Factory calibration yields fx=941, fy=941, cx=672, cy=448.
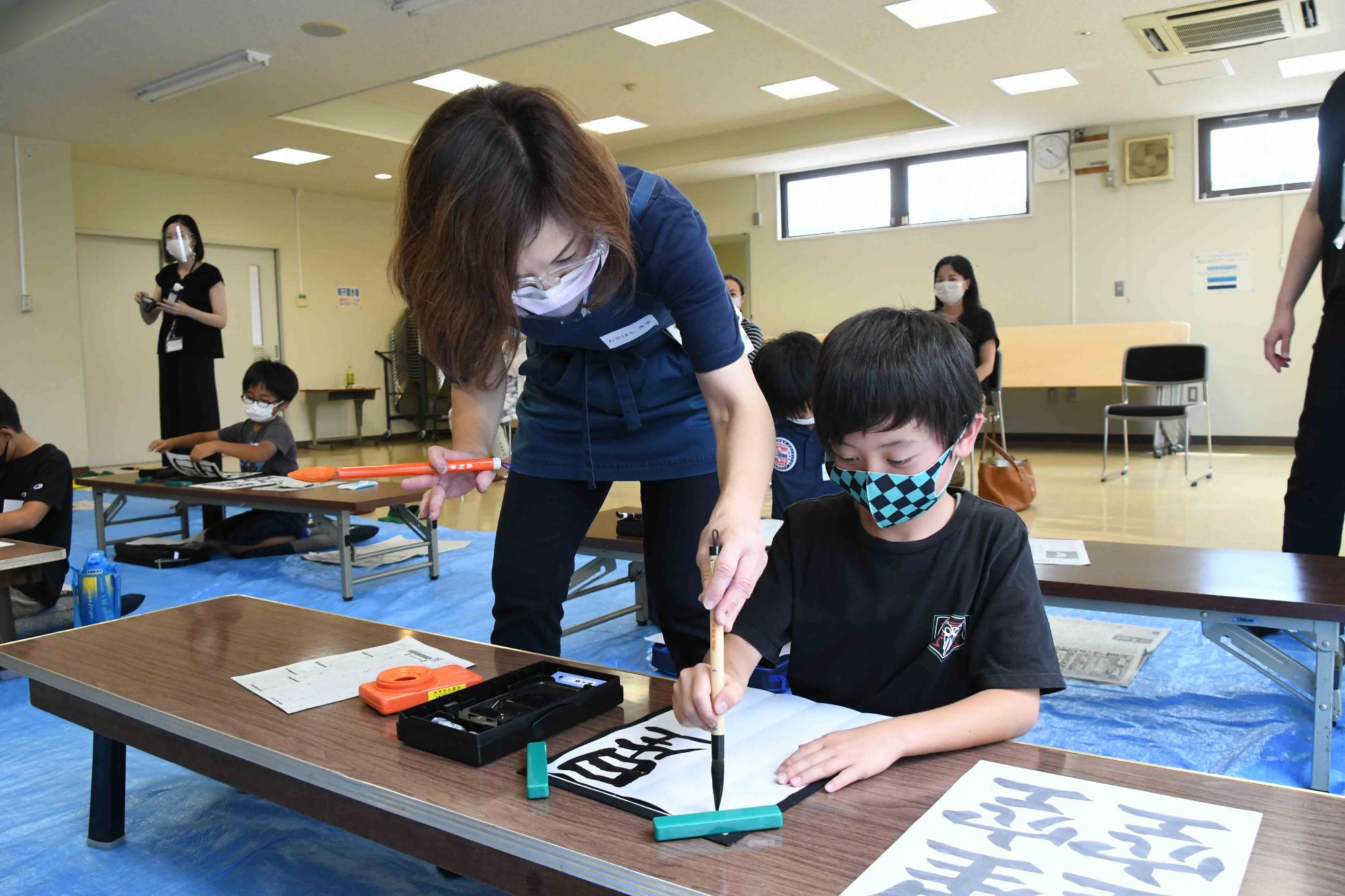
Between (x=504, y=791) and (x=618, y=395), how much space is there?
0.66 metres

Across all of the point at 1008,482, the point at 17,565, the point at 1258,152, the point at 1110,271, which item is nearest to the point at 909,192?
the point at 1110,271

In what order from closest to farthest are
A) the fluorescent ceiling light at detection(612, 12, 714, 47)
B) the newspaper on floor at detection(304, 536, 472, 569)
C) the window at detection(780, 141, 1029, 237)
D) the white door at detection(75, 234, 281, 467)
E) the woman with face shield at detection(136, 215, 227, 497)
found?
the newspaper on floor at detection(304, 536, 472, 569) → the woman with face shield at detection(136, 215, 227, 497) → the fluorescent ceiling light at detection(612, 12, 714, 47) → the window at detection(780, 141, 1029, 237) → the white door at detection(75, 234, 281, 467)

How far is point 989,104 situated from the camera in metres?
6.84

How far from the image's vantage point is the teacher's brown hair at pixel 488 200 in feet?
3.13

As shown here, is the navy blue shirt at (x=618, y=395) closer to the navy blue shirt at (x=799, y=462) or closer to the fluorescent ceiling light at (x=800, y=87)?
the navy blue shirt at (x=799, y=462)

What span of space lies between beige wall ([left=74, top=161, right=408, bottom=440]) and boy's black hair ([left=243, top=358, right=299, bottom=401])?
14.7ft

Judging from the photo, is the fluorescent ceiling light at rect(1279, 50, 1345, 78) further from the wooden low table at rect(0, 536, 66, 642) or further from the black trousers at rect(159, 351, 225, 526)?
the wooden low table at rect(0, 536, 66, 642)

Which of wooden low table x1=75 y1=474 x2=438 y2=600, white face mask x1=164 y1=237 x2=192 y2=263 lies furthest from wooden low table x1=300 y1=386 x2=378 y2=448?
wooden low table x1=75 y1=474 x2=438 y2=600

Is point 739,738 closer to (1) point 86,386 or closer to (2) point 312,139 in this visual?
(2) point 312,139

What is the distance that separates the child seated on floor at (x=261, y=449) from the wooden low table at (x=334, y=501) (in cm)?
Answer: 24

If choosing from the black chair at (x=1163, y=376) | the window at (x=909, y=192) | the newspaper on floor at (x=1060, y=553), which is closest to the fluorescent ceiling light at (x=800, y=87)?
the window at (x=909, y=192)

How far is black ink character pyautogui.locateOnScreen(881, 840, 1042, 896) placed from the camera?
64cm

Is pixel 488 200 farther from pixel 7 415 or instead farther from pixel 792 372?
pixel 7 415

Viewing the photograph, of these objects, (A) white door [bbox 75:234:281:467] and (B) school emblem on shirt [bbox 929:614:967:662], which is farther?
(A) white door [bbox 75:234:281:467]
